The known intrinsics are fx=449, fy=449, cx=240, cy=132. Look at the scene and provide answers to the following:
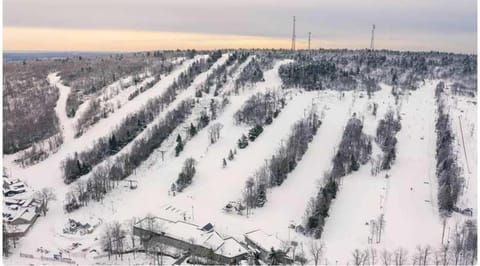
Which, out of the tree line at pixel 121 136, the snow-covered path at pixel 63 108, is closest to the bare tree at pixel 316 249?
the tree line at pixel 121 136

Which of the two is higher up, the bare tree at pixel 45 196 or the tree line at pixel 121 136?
the tree line at pixel 121 136

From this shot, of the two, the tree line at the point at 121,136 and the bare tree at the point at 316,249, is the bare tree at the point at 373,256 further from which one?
the tree line at the point at 121,136

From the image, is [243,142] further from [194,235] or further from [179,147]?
[194,235]

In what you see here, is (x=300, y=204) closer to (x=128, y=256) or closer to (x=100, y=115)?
(x=128, y=256)

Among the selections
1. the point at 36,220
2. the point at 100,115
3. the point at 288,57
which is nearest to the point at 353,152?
the point at 36,220

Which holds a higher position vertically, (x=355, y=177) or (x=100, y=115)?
(x=100, y=115)

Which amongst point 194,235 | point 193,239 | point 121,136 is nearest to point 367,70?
point 121,136
